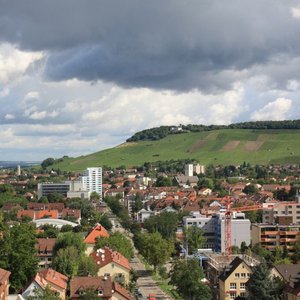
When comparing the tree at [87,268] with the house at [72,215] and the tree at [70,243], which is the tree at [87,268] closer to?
the tree at [70,243]

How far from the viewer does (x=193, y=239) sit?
89.1 meters

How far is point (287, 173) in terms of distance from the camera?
640 ft

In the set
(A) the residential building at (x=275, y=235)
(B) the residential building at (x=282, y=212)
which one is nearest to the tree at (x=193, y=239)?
(A) the residential building at (x=275, y=235)

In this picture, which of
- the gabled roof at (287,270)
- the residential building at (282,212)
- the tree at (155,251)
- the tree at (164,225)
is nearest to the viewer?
the gabled roof at (287,270)

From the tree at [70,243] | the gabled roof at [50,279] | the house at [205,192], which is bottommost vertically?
the gabled roof at [50,279]

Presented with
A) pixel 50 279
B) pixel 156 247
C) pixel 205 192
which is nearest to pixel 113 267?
pixel 156 247

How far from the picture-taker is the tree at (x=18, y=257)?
55.3m

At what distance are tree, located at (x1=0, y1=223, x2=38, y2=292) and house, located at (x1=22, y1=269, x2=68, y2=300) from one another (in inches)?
57.4

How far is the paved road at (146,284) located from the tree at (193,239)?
793cm

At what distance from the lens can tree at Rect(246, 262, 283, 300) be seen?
50.7 m

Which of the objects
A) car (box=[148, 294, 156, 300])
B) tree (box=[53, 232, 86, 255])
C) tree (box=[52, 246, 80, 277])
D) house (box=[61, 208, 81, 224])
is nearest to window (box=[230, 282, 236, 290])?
car (box=[148, 294, 156, 300])

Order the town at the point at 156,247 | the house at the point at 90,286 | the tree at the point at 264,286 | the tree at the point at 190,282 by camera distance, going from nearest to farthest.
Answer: the tree at the point at 264,286 < the house at the point at 90,286 < the town at the point at 156,247 < the tree at the point at 190,282

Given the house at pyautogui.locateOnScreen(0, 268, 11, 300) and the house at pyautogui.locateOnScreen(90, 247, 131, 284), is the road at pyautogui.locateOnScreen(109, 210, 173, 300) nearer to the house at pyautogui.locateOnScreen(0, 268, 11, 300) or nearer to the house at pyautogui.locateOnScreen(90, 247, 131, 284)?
the house at pyautogui.locateOnScreen(90, 247, 131, 284)

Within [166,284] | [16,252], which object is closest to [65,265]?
[16,252]
